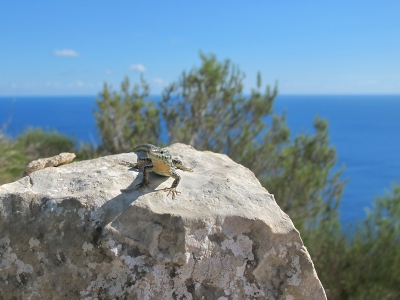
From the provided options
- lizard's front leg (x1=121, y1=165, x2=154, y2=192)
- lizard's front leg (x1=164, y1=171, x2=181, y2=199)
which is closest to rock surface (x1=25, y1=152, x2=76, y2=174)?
lizard's front leg (x1=121, y1=165, x2=154, y2=192)

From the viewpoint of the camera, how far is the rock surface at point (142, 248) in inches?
92.7

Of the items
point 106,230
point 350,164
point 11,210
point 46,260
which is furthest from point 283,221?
point 350,164

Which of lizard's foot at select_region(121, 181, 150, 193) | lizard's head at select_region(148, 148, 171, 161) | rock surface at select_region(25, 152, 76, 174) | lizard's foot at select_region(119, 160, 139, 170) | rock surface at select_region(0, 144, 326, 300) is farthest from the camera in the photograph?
rock surface at select_region(25, 152, 76, 174)

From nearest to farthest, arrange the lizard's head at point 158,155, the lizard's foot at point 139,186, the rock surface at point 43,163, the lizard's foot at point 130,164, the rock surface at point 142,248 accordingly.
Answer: the rock surface at point 142,248 → the lizard's foot at point 139,186 → the lizard's head at point 158,155 → the lizard's foot at point 130,164 → the rock surface at point 43,163

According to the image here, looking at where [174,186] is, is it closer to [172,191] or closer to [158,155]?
[172,191]

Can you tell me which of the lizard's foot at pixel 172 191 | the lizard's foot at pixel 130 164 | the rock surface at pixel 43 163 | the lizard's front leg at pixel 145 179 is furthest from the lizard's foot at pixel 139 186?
the rock surface at pixel 43 163

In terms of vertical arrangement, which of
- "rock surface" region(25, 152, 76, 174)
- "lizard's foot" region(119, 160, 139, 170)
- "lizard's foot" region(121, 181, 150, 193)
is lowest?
"rock surface" region(25, 152, 76, 174)

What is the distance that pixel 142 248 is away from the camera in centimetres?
237

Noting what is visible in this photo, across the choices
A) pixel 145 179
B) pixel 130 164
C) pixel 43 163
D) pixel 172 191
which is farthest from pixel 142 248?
pixel 43 163

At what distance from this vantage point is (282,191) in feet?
37.9

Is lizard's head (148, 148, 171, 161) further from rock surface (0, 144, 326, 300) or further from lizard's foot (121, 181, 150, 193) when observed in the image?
rock surface (0, 144, 326, 300)

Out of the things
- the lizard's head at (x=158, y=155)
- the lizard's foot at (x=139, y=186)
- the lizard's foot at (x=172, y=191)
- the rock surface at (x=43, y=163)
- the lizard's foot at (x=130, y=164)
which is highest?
the lizard's head at (x=158, y=155)

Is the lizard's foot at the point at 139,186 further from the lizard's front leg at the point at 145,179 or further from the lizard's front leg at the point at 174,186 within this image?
the lizard's front leg at the point at 174,186

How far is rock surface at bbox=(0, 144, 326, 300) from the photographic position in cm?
236
